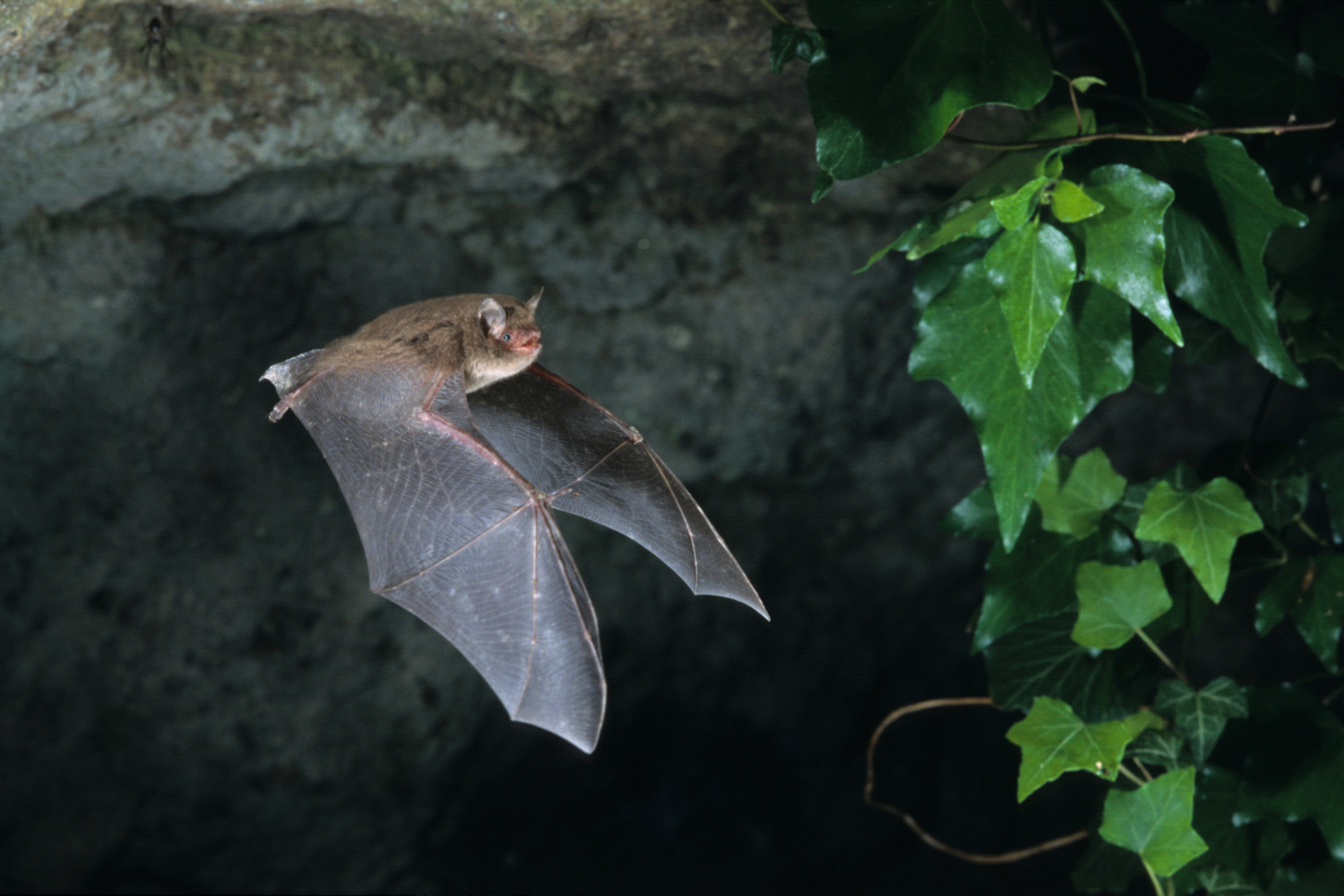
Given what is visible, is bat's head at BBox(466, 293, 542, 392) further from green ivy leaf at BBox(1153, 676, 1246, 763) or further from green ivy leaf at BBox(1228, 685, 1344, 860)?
green ivy leaf at BBox(1228, 685, 1344, 860)

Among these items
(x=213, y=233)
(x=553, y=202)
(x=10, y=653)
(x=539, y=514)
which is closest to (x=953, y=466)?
(x=553, y=202)

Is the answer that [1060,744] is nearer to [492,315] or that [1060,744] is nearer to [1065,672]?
[1065,672]

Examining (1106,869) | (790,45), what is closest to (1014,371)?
(790,45)

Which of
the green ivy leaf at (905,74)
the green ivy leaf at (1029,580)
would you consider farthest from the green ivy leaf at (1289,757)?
the green ivy leaf at (905,74)

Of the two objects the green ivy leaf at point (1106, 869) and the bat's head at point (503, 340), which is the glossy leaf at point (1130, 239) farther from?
the green ivy leaf at point (1106, 869)

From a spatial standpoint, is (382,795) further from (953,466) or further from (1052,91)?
(1052,91)
